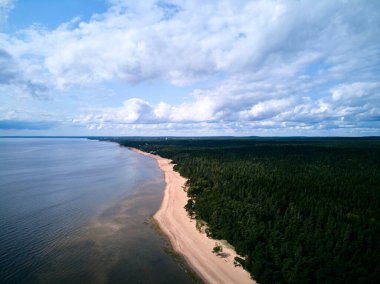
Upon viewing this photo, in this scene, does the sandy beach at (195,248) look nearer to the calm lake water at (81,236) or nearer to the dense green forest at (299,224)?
the dense green forest at (299,224)

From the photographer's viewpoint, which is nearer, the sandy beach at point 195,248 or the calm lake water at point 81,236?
the calm lake water at point 81,236

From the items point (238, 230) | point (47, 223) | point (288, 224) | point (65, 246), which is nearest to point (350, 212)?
point (288, 224)

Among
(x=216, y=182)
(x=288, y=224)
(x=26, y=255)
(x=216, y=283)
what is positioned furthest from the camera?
(x=216, y=182)

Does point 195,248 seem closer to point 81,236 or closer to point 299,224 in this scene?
point 299,224

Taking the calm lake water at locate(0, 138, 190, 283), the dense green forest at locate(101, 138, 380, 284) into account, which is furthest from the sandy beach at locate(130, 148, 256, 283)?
the calm lake water at locate(0, 138, 190, 283)

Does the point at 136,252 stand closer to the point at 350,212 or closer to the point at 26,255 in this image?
the point at 26,255

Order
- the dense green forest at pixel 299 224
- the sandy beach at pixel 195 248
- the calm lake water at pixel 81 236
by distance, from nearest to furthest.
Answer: the dense green forest at pixel 299 224, the calm lake water at pixel 81 236, the sandy beach at pixel 195 248

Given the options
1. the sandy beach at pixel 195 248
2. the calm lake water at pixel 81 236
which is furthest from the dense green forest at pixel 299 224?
the calm lake water at pixel 81 236

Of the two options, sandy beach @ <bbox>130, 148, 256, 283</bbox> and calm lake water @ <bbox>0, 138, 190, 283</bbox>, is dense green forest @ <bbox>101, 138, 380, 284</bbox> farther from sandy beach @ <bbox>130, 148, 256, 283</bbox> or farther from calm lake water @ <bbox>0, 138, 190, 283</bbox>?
calm lake water @ <bbox>0, 138, 190, 283</bbox>
